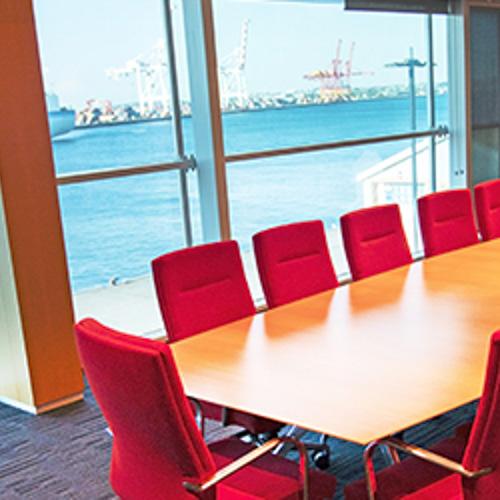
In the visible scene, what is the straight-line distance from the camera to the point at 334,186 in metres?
7.79

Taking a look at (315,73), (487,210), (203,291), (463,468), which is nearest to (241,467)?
(463,468)

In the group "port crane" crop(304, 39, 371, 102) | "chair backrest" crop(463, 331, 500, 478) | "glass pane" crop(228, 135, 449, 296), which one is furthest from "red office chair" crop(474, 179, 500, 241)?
"chair backrest" crop(463, 331, 500, 478)

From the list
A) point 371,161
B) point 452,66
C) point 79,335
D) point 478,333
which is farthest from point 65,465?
point 452,66

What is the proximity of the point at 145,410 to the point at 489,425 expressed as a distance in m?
0.93

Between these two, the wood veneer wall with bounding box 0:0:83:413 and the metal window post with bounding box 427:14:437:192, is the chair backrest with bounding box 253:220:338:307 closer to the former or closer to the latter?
the wood veneer wall with bounding box 0:0:83:413

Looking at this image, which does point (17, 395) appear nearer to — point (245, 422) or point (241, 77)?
point (245, 422)

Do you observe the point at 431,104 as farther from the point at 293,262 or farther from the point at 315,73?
the point at 293,262

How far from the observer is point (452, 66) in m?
7.71

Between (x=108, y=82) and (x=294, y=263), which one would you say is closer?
(x=294, y=263)

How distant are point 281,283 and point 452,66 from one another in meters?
4.75

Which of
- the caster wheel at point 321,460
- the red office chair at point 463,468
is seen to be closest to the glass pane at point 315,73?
the caster wheel at point 321,460

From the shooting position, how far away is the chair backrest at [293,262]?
3758mm

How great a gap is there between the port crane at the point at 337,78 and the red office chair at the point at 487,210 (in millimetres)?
2695

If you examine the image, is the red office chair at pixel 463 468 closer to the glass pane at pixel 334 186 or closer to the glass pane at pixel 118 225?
the glass pane at pixel 118 225
